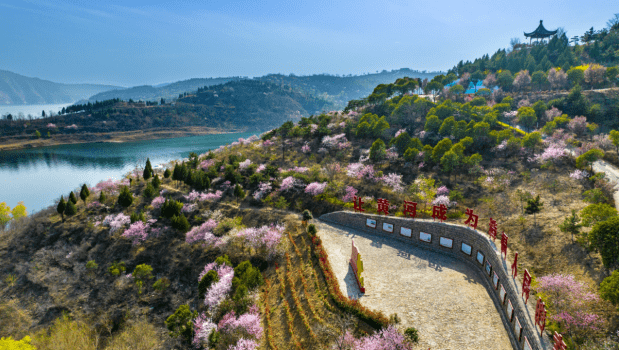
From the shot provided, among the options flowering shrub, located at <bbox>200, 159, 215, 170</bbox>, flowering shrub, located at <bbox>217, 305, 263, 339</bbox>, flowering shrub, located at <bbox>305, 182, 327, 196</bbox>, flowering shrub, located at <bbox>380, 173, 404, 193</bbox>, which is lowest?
flowering shrub, located at <bbox>217, 305, 263, 339</bbox>

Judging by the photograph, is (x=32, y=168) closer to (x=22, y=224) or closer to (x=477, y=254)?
(x=22, y=224)

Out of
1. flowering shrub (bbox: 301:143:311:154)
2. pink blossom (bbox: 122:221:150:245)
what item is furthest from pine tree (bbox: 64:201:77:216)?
flowering shrub (bbox: 301:143:311:154)

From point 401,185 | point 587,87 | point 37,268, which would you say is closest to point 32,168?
point 37,268

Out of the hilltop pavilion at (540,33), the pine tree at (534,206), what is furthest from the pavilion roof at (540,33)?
the pine tree at (534,206)

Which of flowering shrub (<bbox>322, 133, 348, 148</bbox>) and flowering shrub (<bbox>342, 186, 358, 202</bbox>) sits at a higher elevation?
flowering shrub (<bbox>322, 133, 348, 148</bbox>)

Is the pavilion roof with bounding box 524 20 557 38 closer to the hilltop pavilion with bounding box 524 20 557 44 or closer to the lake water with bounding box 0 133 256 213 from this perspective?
the hilltop pavilion with bounding box 524 20 557 44
